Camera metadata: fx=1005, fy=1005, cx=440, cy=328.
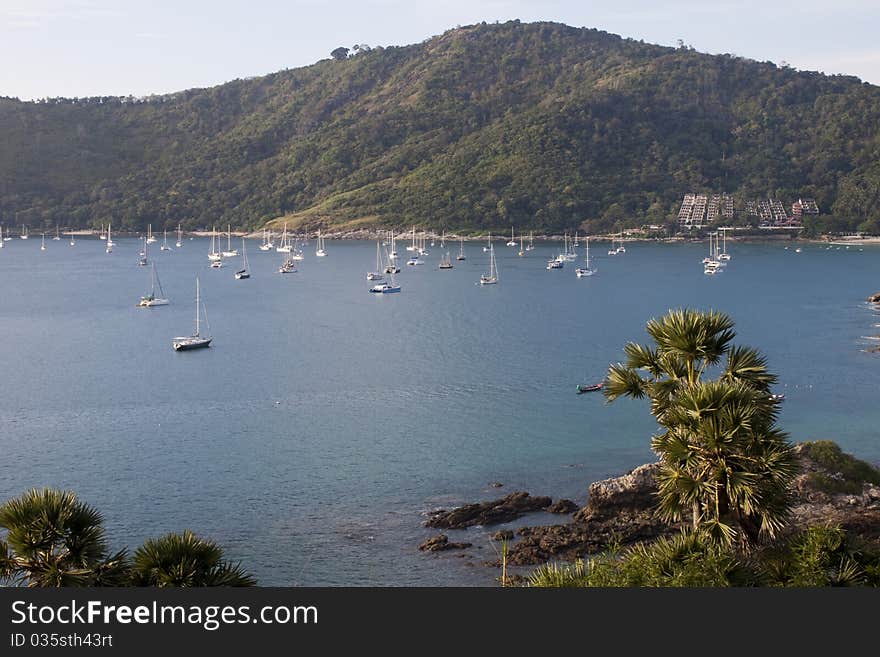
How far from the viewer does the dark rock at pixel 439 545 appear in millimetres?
28797

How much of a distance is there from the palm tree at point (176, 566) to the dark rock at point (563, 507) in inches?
753

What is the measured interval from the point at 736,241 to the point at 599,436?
159 metres

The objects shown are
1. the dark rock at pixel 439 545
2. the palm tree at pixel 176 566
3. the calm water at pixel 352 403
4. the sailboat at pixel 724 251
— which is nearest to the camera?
the palm tree at pixel 176 566

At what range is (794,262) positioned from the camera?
5679 inches

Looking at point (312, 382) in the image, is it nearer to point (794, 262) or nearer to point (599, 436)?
point (599, 436)

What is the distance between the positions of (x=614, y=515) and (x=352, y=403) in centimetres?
2277

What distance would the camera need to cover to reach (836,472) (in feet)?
103

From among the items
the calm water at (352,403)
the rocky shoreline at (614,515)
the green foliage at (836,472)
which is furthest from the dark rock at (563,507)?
the green foliage at (836,472)

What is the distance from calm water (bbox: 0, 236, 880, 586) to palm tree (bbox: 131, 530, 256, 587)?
13334 millimetres

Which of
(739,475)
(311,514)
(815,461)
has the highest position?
(739,475)

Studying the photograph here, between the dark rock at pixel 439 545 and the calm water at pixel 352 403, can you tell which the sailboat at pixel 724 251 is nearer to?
the calm water at pixel 352 403

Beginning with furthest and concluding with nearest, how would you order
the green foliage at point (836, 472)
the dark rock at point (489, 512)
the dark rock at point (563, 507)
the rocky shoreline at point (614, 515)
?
the dark rock at point (563, 507) < the dark rock at point (489, 512) < the green foliage at point (836, 472) < the rocky shoreline at point (614, 515)

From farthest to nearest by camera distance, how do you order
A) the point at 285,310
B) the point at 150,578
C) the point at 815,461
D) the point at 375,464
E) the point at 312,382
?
1. the point at 285,310
2. the point at 312,382
3. the point at 375,464
4. the point at 815,461
5. the point at 150,578

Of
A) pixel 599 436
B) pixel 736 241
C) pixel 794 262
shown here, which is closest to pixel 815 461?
pixel 599 436
